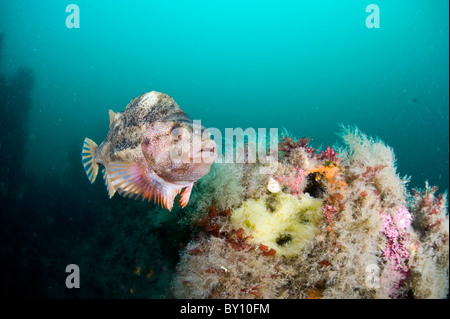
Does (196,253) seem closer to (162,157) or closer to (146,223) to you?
(162,157)

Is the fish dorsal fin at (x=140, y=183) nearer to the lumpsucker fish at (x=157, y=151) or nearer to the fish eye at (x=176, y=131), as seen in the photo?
A: the lumpsucker fish at (x=157, y=151)

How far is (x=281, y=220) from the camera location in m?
3.46

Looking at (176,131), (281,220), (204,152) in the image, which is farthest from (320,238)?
(176,131)

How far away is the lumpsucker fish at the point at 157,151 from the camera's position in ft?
7.66

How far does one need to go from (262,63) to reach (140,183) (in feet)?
386

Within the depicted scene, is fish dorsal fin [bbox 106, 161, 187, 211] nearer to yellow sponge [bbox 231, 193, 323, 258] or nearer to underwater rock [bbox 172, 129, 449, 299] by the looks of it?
underwater rock [bbox 172, 129, 449, 299]

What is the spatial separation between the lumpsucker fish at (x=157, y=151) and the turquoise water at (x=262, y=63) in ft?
173

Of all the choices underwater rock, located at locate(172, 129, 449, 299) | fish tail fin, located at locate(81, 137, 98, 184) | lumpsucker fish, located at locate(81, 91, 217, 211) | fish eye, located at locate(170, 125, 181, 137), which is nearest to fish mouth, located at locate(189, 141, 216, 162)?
lumpsucker fish, located at locate(81, 91, 217, 211)

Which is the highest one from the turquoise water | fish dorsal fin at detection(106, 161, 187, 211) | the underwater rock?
the turquoise water

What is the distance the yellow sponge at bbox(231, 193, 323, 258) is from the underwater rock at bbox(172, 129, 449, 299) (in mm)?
15

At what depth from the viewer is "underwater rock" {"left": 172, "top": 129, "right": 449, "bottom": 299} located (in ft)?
9.87

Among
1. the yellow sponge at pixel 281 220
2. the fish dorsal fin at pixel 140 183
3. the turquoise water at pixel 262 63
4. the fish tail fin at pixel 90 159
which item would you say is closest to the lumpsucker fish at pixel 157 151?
the fish dorsal fin at pixel 140 183

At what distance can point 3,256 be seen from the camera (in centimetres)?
1447

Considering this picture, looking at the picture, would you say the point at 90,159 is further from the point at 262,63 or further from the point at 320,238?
the point at 262,63
